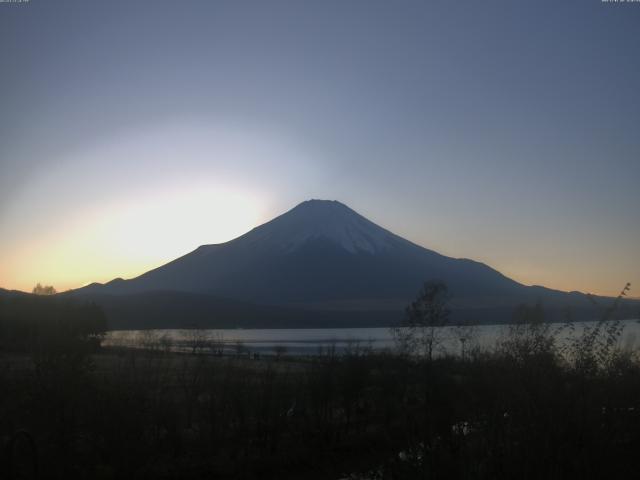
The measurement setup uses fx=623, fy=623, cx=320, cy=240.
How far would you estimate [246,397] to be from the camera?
47.9ft

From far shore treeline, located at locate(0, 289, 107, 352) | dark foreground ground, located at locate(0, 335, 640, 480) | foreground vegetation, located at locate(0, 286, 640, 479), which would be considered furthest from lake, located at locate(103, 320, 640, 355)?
far shore treeline, located at locate(0, 289, 107, 352)

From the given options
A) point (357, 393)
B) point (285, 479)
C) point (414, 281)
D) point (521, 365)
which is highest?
point (414, 281)

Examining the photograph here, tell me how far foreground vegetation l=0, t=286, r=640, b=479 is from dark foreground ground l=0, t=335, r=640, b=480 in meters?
0.02

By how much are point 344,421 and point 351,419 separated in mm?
554

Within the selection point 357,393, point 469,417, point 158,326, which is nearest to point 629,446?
point 469,417

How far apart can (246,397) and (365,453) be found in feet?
10.4

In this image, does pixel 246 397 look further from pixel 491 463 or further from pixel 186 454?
pixel 491 463

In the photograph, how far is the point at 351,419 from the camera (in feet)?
58.7

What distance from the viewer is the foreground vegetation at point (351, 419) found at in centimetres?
624

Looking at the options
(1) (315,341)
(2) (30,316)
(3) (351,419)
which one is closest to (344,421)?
(3) (351,419)

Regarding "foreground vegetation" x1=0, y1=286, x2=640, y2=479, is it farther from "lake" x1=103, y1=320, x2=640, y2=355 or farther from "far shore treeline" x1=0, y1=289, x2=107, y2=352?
"far shore treeline" x1=0, y1=289, x2=107, y2=352

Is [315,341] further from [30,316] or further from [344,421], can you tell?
[344,421]

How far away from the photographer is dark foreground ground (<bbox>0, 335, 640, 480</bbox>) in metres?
6.22

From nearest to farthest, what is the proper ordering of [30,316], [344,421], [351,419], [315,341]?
[344,421]
[351,419]
[30,316]
[315,341]
